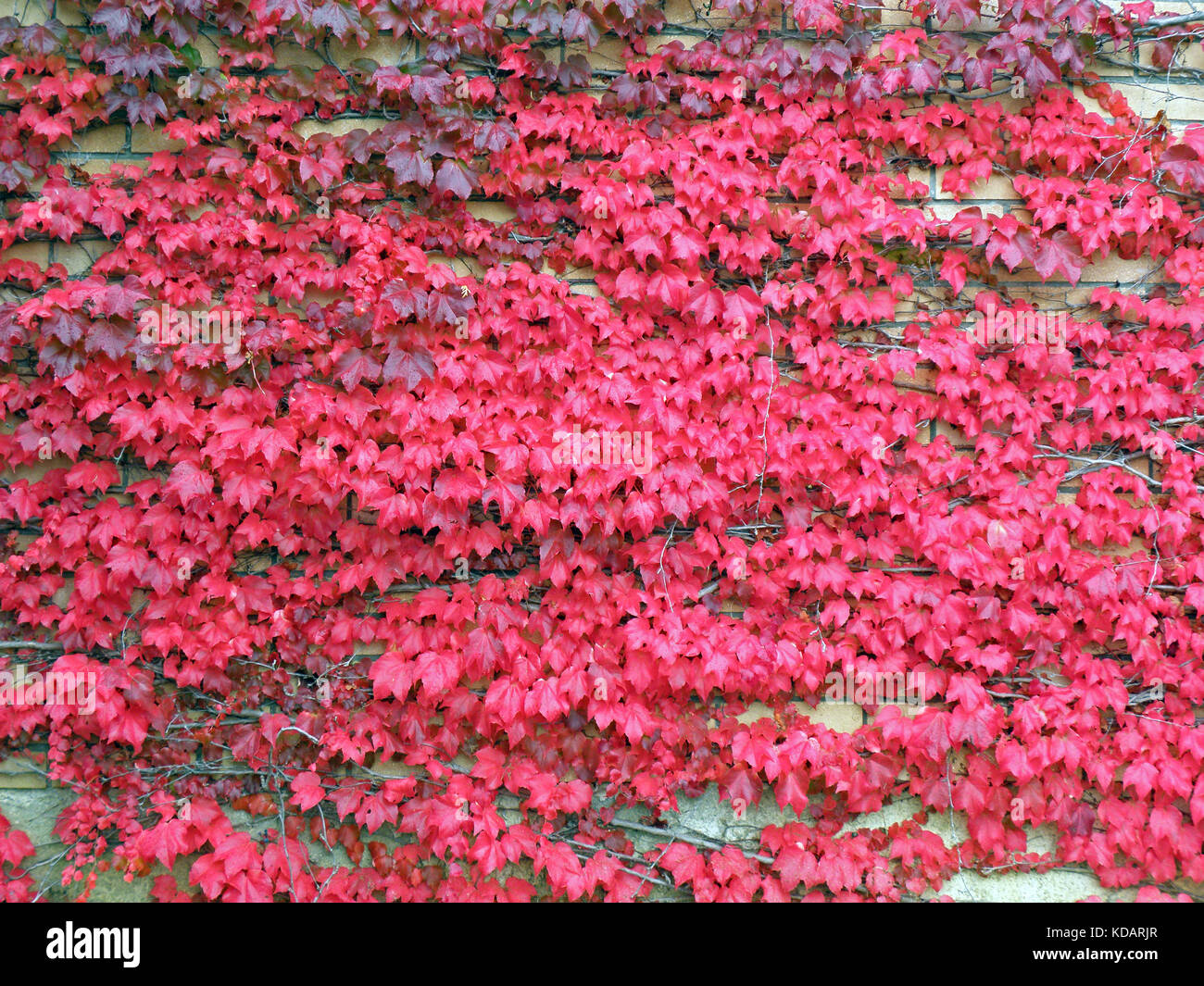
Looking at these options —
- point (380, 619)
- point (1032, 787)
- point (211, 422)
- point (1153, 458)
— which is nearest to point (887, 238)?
point (1153, 458)

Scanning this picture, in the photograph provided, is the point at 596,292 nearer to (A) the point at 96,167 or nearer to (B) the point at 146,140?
(B) the point at 146,140

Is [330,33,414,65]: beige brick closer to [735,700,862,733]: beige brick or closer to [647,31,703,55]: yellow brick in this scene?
[647,31,703,55]: yellow brick

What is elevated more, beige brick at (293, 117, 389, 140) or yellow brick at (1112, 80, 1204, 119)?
yellow brick at (1112, 80, 1204, 119)

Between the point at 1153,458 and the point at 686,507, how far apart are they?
7.22 ft

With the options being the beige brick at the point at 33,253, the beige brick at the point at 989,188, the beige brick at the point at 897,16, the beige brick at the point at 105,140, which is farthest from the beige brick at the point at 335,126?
the beige brick at the point at 989,188

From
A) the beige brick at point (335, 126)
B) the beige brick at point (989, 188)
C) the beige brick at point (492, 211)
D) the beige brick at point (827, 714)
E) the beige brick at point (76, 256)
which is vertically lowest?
the beige brick at point (827, 714)

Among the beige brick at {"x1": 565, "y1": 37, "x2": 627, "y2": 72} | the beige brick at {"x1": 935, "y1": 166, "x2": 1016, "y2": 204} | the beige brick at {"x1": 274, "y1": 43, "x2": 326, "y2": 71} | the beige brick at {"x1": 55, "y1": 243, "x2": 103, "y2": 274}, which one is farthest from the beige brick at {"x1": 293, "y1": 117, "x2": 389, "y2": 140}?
the beige brick at {"x1": 935, "y1": 166, "x2": 1016, "y2": 204}

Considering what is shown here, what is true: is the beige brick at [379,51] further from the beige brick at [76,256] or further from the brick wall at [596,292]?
the beige brick at [76,256]

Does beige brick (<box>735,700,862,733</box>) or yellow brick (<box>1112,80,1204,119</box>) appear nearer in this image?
beige brick (<box>735,700,862,733</box>)

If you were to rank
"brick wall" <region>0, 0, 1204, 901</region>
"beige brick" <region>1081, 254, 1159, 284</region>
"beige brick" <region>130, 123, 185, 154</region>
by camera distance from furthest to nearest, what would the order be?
"beige brick" <region>1081, 254, 1159, 284</region>
"beige brick" <region>130, 123, 185, 154</region>
"brick wall" <region>0, 0, 1204, 901</region>

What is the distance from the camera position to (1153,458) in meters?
3.35

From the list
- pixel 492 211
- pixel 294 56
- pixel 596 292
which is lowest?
pixel 596 292

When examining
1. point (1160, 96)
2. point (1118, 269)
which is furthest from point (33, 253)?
point (1160, 96)
